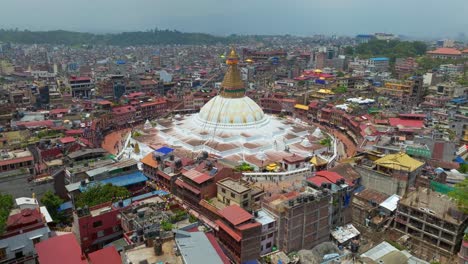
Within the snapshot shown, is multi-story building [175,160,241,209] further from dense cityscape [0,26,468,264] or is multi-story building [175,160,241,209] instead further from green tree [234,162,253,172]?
green tree [234,162,253,172]

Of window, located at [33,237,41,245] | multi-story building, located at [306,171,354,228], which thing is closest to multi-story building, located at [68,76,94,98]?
window, located at [33,237,41,245]

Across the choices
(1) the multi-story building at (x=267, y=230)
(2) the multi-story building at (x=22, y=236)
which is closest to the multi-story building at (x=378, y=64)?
(1) the multi-story building at (x=267, y=230)

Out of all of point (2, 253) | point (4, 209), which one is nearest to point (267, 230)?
point (2, 253)

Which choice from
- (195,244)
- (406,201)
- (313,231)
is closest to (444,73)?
(406,201)

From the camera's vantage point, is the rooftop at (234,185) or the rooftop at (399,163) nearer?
the rooftop at (234,185)

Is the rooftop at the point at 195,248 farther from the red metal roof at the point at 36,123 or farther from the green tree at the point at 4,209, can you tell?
the red metal roof at the point at 36,123

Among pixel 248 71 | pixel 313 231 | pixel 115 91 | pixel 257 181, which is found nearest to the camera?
pixel 313 231

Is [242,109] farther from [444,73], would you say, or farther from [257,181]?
[444,73]
